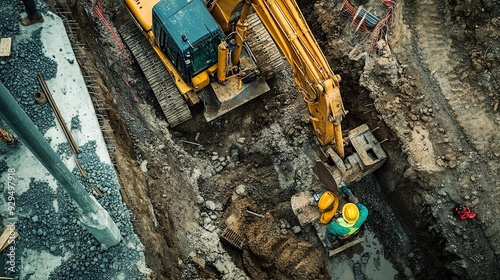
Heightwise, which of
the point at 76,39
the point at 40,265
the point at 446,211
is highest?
the point at 76,39

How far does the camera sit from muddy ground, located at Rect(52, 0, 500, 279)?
10.4 meters

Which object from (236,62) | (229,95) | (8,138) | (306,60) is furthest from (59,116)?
(306,60)

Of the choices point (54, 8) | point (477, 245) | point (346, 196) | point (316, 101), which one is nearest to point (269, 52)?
point (316, 101)

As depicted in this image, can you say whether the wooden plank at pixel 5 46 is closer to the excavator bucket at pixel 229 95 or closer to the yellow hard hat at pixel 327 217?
the excavator bucket at pixel 229 95

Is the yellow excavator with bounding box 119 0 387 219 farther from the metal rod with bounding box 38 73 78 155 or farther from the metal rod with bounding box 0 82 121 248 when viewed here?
the metal rod with bounding box 0 82 121 248

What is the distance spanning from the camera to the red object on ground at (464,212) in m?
10.3

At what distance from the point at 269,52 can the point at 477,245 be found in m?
6.87

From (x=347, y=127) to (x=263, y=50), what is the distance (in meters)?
3.02

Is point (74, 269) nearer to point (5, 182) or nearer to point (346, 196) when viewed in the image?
point (5, 182)

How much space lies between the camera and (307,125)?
38.7 ft

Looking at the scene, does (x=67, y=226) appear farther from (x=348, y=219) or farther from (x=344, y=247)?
(x=344, y=247)

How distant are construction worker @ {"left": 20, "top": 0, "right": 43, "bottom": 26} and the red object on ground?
410 inches

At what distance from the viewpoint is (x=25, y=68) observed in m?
9.81

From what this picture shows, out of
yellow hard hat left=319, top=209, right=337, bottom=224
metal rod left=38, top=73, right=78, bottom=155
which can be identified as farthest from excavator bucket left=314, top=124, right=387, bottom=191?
metal rod left=38, top=73, right=78, bottom=155
